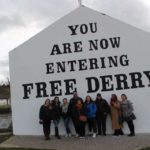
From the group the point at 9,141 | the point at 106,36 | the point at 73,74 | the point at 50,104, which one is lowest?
the point at 9,141

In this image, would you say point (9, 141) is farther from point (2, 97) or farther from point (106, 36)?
point (2, 97)

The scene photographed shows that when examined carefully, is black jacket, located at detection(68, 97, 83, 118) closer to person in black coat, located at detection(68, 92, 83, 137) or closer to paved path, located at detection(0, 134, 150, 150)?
person in black coat, located at detection(68, 92, 83, 137)

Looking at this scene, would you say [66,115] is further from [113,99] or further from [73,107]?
[113,99]

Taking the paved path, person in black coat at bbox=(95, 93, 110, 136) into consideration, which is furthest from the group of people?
the paved path

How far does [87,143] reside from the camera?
742 inches

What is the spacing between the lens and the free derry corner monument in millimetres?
21453

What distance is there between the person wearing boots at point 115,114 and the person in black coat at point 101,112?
273 mm

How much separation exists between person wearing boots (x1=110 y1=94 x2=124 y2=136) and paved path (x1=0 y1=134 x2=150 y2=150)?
0.47 m

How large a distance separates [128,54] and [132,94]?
1804mm

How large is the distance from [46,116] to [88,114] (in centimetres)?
177

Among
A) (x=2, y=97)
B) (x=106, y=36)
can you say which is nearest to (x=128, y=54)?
(x=106, y=36)

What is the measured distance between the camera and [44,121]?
2039cm

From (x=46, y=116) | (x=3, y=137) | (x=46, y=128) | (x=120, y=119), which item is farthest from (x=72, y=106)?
(x=3, y=137)

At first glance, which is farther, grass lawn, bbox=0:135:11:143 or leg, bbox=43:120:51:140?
grass lawn, bbox=0:135:11:143
